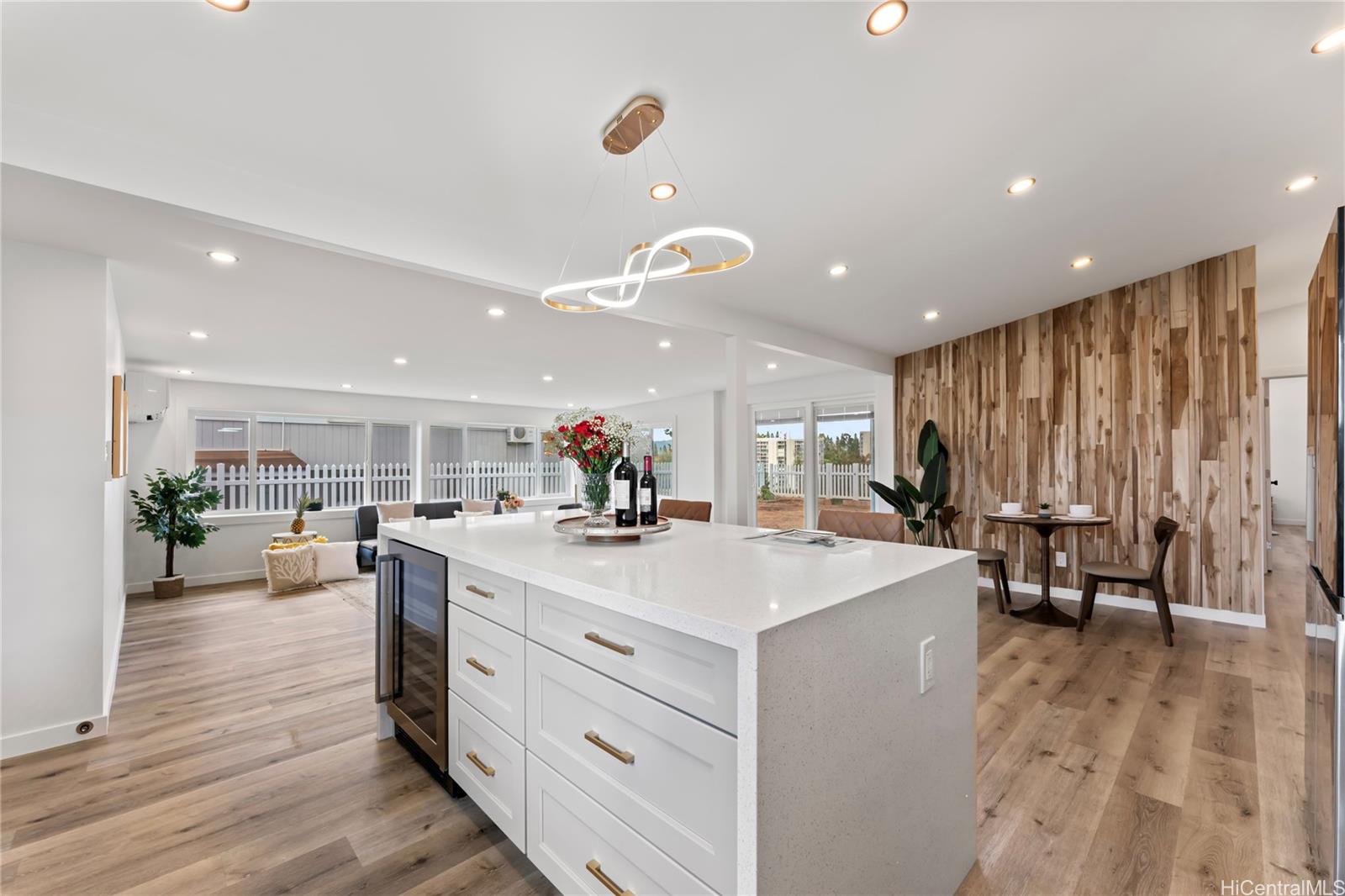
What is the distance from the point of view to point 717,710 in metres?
1.01

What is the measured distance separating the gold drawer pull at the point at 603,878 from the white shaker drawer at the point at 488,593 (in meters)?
0.60

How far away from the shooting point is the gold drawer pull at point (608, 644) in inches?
46.8

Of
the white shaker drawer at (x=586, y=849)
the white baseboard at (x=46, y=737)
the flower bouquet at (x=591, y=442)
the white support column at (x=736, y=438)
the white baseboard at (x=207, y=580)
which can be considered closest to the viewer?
the white shaker drawer at (x=586, y=849)

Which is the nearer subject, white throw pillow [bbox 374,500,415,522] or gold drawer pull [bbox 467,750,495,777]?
gold drawer pull [bbox 467,750,495,777]

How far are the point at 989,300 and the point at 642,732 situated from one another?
4.61 metres

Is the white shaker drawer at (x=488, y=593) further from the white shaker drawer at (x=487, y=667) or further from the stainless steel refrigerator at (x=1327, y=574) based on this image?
the stainless steel refrigerator at (x=1327, y=574)

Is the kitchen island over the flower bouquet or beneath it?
beneath

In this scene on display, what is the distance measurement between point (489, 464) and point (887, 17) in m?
8.45

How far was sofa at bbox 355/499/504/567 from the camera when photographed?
6.35 m

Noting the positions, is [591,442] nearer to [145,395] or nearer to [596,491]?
[596,491]

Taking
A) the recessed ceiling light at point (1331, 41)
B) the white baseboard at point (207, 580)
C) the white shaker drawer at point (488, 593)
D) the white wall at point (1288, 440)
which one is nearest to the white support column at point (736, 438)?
the white shaker drawer at point (488, 593)

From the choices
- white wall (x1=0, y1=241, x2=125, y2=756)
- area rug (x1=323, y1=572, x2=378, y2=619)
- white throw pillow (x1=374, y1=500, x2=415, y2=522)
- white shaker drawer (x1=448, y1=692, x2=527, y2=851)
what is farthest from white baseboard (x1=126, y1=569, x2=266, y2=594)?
white shaker drawer (x1=448, y1=692, x2=527, y2=851)

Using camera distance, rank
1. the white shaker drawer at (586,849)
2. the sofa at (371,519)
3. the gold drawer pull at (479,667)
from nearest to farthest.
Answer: the white shaker drawer at (586,849) < the gold drawer pull at (479,667) < the sofa at (371,519)

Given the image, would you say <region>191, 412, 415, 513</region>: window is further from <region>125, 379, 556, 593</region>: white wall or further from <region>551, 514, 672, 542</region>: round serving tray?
<region>551, 514, 672, 542</region>: round serving tray
